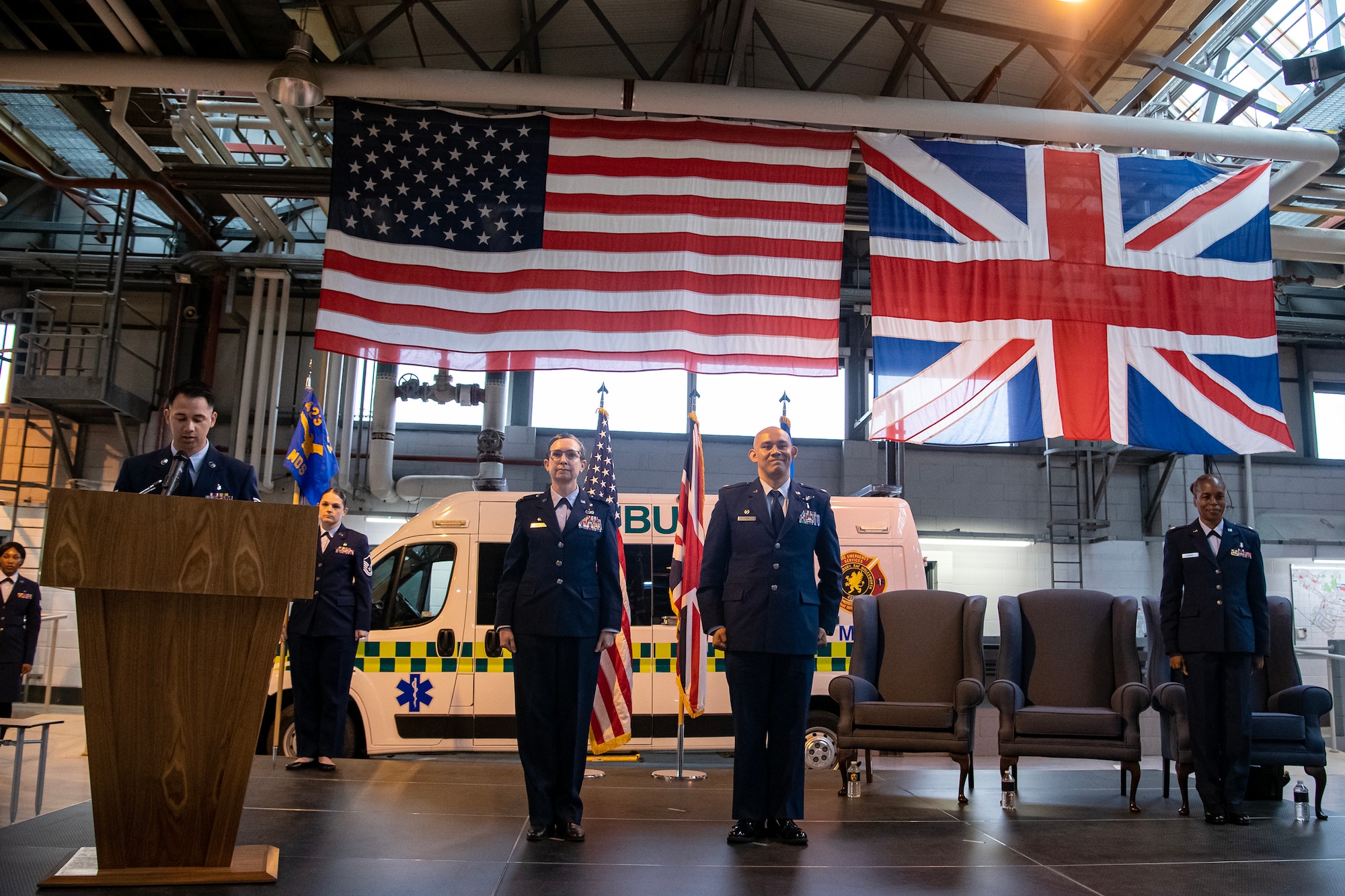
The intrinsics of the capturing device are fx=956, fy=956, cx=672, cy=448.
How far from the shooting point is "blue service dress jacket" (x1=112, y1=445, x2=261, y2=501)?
3.32 meters

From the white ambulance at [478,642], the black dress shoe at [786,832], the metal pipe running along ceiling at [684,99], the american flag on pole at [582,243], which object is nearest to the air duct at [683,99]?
the metal pipe running along ceiling at [684,99]

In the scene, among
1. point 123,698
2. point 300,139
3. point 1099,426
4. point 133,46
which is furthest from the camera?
point 300,139

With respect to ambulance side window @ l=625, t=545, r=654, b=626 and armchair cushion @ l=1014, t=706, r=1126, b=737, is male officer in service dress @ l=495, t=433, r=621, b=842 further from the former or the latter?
ambulance side window @ l=625, t=545, r=654, b=626

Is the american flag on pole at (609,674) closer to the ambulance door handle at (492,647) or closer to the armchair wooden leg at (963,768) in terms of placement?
the ambulance door handle at (492,647)

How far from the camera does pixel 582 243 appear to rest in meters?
6.93

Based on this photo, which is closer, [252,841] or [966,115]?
[252,841]

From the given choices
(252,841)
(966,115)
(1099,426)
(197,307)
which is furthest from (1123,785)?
(197,307)

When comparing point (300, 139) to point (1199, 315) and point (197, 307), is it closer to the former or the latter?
point (197, 307)

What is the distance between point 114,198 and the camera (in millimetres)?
12539

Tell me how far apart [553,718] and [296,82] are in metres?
4.91

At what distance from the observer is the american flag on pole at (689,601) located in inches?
243

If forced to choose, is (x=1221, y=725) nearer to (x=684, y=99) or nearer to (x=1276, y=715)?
(x=1276, y=715)

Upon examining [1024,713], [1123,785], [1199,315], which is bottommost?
[1123,785]

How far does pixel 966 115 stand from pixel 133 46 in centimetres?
636
